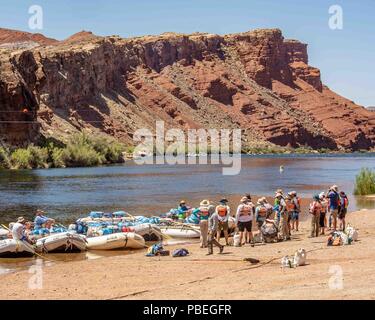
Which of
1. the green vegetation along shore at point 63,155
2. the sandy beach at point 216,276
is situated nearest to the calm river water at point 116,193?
the sandy beach at point 216,276

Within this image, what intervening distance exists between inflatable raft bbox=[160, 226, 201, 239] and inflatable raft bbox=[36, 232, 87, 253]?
4.89 meters

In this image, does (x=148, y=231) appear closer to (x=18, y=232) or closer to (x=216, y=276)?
(x=18, y=232)

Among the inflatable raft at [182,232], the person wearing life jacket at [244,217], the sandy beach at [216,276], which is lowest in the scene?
the inflatable raft at [182,232]

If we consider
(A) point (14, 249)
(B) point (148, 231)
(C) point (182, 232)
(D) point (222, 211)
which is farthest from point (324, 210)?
(A) point (14, 249)

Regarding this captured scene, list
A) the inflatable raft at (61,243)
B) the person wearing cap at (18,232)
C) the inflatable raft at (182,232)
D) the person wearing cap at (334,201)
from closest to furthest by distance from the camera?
the person wearing cap at (18,232), the inflatable raft at (61,243), the person wearing cap at (334,201), the inflatable raft at (182,232)

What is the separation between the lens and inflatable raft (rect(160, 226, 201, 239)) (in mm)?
28953

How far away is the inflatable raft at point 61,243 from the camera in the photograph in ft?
81.6

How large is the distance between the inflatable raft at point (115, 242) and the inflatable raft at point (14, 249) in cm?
264

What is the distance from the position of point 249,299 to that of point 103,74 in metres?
188

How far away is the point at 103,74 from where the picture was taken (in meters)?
198

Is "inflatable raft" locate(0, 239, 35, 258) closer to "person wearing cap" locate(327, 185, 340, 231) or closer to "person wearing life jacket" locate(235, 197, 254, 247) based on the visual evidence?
"person wearing life jacket" locate(235, 197, 254, 247)

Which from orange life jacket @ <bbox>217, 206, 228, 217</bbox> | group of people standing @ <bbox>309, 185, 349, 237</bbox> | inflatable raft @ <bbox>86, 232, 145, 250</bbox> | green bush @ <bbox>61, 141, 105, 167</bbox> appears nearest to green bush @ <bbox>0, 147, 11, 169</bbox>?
green bush @ <bbox>61, 141, 105, 167</bbox>

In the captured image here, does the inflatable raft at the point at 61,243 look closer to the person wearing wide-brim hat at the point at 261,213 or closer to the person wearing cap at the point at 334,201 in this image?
the person wearing wide-brim hat at the point at 261,213

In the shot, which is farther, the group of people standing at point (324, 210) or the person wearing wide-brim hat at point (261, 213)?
the group of people standing at point (324, 210)
